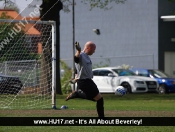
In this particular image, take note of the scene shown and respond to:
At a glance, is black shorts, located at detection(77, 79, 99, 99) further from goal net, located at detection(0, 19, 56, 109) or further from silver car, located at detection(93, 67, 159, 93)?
silver car, located at detection(93, 67, 159, 93)

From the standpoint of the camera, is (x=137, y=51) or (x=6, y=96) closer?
(x=6, y=96)

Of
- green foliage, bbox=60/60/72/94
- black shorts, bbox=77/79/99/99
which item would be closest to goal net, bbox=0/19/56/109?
black shorts, bbox=77/79/99/99

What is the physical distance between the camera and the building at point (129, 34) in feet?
140

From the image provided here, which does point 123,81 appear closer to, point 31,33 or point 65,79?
point 65,79

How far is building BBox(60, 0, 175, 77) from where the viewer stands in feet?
140

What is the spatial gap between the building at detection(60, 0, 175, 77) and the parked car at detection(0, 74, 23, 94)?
19.0 m

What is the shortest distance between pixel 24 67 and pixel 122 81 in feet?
35.7

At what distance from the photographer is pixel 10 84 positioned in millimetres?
22922

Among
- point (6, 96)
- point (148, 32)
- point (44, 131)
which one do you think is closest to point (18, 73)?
point (6, 96)

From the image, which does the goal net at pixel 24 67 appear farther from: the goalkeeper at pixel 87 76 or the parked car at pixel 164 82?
the parked car at pixel 164 82

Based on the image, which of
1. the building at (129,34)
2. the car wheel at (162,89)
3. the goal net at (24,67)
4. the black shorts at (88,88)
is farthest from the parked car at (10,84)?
the building at (129,34)

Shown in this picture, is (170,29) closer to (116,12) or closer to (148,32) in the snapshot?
(148,32)

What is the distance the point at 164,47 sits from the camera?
4338cm

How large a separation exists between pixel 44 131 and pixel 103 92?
22978 millimetres
